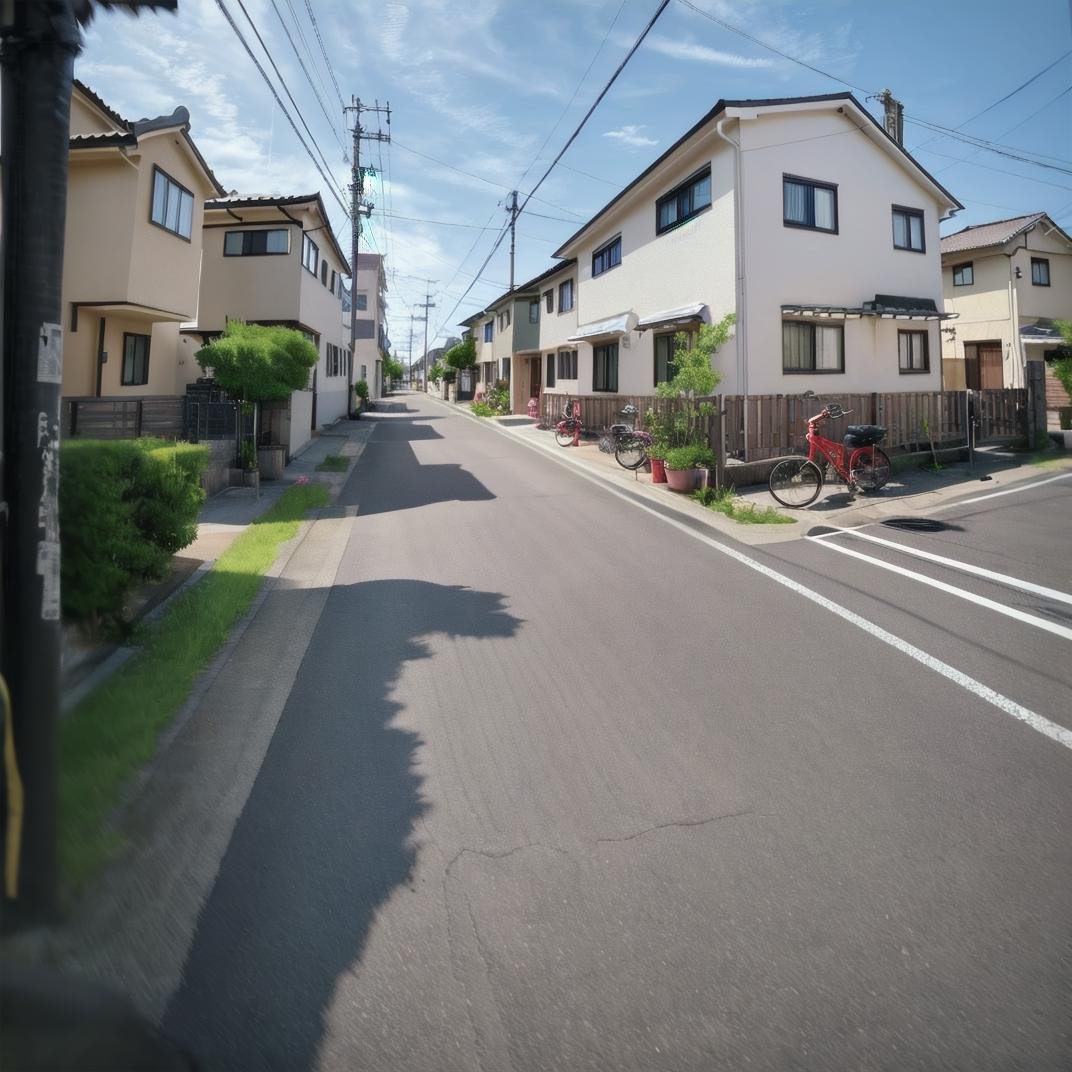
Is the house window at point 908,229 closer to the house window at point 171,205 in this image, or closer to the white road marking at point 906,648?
the white road marking at point 906,648

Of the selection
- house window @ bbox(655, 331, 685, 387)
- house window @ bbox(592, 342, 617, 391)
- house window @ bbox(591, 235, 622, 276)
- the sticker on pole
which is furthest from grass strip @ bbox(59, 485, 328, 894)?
house window @ bbox(591, 235, 622, 276)

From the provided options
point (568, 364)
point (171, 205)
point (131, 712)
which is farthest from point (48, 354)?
point (568, 364)

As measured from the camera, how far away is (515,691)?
493 cm

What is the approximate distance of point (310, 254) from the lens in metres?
22.9

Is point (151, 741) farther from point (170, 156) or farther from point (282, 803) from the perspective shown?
point (170, 156)

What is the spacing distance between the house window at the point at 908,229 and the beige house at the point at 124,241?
16.1 metres

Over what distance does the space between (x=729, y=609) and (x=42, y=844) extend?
17.6 ft

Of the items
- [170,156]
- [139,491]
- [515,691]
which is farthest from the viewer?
[170,156]

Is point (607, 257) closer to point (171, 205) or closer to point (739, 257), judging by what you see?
point (739, 257)

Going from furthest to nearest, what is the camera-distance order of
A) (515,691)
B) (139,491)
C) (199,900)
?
(139,491) → (515,691) → (199,900)

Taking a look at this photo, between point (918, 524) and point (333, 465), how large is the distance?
11778mm

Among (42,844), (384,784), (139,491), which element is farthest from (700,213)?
(42,844)

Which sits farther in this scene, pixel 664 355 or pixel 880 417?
pixel 664 355

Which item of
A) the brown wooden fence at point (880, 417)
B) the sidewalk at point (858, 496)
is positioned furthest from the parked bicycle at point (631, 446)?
the brown wooden fence at point (880, 417)
